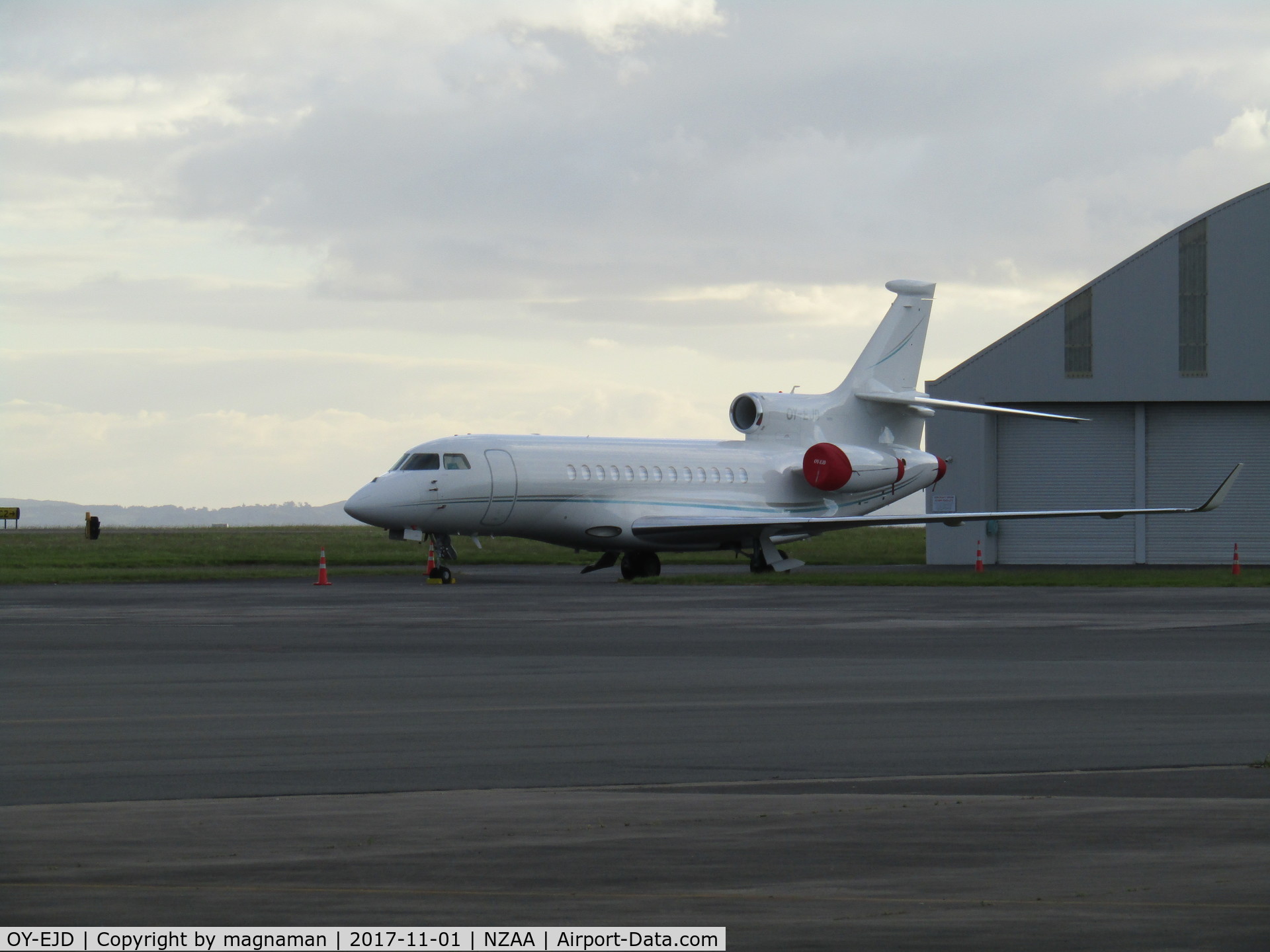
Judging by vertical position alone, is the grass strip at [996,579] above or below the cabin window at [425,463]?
below

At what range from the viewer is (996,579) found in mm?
35438

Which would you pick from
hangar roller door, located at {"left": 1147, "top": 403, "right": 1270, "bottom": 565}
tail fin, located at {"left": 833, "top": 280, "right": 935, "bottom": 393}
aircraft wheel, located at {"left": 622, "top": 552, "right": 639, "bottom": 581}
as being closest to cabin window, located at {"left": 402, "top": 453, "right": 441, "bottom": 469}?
aircraft wheel, located at {"left": 622, "top": 552, "right": 639, "bottom": 581}

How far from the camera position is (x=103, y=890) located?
18.9 feet

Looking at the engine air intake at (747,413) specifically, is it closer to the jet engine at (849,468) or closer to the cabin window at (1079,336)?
the jet engine at (849,468)

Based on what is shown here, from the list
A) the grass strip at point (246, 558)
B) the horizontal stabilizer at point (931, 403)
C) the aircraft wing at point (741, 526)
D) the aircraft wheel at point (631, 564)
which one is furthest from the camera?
the horizontal stabilizer at point (931, 403)

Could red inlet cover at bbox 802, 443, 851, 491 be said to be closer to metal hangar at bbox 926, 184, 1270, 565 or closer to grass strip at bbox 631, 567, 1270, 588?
grass strip at bbox 631, 567, 1270, 588

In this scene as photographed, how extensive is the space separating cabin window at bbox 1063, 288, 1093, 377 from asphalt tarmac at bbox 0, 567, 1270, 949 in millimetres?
27326

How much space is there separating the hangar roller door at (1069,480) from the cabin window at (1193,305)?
2211mm

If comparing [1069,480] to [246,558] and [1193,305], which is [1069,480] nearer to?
[1193,305]

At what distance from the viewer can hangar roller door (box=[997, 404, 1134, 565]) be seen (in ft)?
153

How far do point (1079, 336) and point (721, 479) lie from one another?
11.6 m

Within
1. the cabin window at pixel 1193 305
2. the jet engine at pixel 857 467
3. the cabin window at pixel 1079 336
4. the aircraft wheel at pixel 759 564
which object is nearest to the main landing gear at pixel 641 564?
the aircraft wheel at pixel 759 564

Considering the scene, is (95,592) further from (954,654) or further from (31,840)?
(31,840)

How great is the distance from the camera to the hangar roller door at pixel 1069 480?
46500 millimetres
